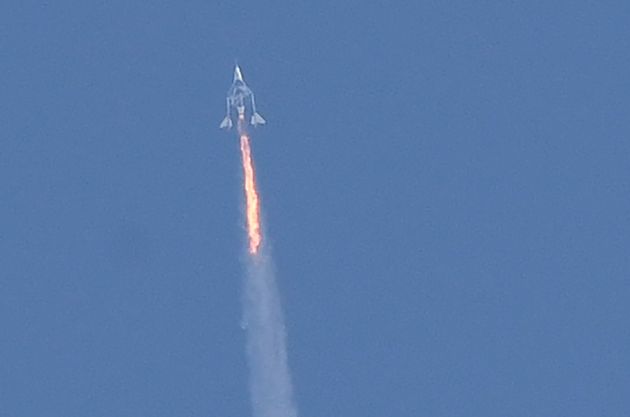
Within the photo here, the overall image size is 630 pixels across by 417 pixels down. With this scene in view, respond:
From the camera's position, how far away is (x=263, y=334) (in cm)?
9950

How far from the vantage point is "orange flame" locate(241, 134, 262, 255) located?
103 m

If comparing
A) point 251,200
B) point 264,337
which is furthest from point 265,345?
point 251,200

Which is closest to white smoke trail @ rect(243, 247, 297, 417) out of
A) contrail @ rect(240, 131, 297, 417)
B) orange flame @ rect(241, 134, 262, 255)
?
contrail @ rect(240, 131, 297, 417)

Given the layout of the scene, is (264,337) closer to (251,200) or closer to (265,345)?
(265,345)

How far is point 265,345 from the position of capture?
326ft

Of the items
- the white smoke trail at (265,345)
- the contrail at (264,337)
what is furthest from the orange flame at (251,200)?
the white smoke trail at (265,345)

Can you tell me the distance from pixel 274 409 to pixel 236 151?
19.6 meters

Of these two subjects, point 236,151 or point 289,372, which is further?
point 236,151

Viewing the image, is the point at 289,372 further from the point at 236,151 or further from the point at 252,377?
the point at 236,151

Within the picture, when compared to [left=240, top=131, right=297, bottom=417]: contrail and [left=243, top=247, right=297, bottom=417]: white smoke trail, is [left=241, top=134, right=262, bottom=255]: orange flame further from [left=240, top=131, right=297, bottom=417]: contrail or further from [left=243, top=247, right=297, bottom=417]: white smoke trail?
[left=243, top=247, right=297, bottom=417]: white smoke trail

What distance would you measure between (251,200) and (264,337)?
9.41 meters

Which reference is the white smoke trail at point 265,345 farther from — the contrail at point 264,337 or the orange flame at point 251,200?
the orange flame at point 251,200

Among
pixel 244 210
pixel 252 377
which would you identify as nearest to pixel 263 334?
pixel 252 377

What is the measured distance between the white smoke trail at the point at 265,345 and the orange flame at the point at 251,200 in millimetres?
546
